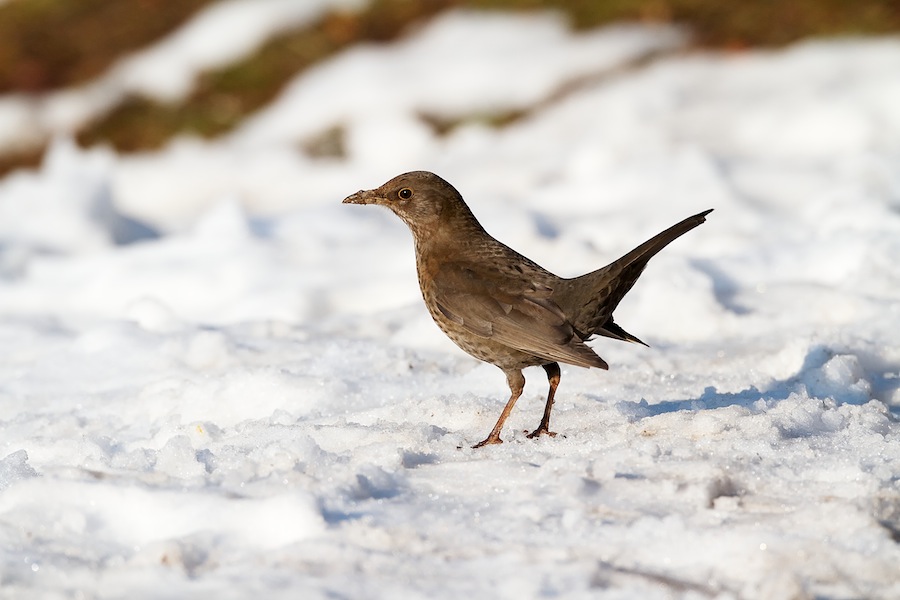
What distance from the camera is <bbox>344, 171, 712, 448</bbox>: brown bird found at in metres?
4.17

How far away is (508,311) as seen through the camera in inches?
169

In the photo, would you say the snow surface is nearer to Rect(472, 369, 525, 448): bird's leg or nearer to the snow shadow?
the snow shadow

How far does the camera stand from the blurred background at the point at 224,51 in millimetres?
11828

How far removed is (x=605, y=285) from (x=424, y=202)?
961 mm

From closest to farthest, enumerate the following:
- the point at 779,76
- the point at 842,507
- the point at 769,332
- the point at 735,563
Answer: the point at 735,563, the point at 842,507, the point at 769,332, the point at 779,76

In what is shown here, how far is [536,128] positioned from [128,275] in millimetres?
4759

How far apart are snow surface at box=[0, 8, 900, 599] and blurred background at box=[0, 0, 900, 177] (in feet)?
1.67

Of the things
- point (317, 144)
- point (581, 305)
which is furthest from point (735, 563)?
point (317, 144)

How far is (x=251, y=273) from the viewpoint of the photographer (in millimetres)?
7496

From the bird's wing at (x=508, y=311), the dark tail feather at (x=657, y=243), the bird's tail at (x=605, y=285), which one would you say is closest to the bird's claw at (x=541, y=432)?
the bird's wing at (x=508, y=311)

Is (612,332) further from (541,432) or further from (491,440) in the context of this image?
(491,440)

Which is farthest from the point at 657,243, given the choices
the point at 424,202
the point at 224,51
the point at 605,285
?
the point at 224,51

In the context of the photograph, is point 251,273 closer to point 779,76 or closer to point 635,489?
point 635,489

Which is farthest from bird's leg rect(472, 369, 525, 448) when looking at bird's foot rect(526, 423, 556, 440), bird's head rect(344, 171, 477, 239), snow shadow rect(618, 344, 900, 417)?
bird's head rect(344, 171, 477, 239)
